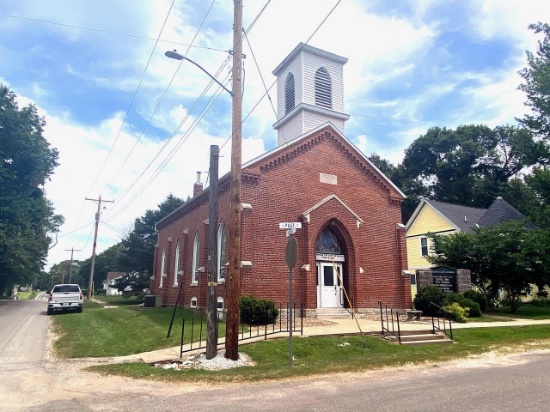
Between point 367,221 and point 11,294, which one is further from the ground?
point 367,221

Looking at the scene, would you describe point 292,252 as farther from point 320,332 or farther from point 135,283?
point 135,283

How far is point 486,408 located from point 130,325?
13.6m

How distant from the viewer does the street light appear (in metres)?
9.66

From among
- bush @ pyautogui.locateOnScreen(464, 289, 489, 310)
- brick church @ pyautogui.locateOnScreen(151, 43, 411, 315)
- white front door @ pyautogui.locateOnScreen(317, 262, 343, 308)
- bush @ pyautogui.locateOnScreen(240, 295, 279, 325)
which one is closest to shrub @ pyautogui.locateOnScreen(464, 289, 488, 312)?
bush @ pyautogui.locateOnScreen(464, 289, 489, 310)

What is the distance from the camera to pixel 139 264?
4097cm

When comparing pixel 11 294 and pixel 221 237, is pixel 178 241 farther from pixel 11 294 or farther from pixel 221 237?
pixel 11 294

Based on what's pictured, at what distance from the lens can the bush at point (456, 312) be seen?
16.9m

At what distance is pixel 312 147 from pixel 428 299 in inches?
343

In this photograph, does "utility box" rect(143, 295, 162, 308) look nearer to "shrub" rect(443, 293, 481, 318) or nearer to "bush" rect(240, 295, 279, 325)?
"bush" rect(240, 295, 279, 325)

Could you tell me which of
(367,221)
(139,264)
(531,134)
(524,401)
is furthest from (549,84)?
(139,264)

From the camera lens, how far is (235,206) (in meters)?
9.98

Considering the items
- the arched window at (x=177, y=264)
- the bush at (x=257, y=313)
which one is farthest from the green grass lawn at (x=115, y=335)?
the arched window at (x=177, y=264)

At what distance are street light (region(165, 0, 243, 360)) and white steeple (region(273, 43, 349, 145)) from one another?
37.1 feet

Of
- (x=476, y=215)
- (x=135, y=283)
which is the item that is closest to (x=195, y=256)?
(x=135, y=283)
